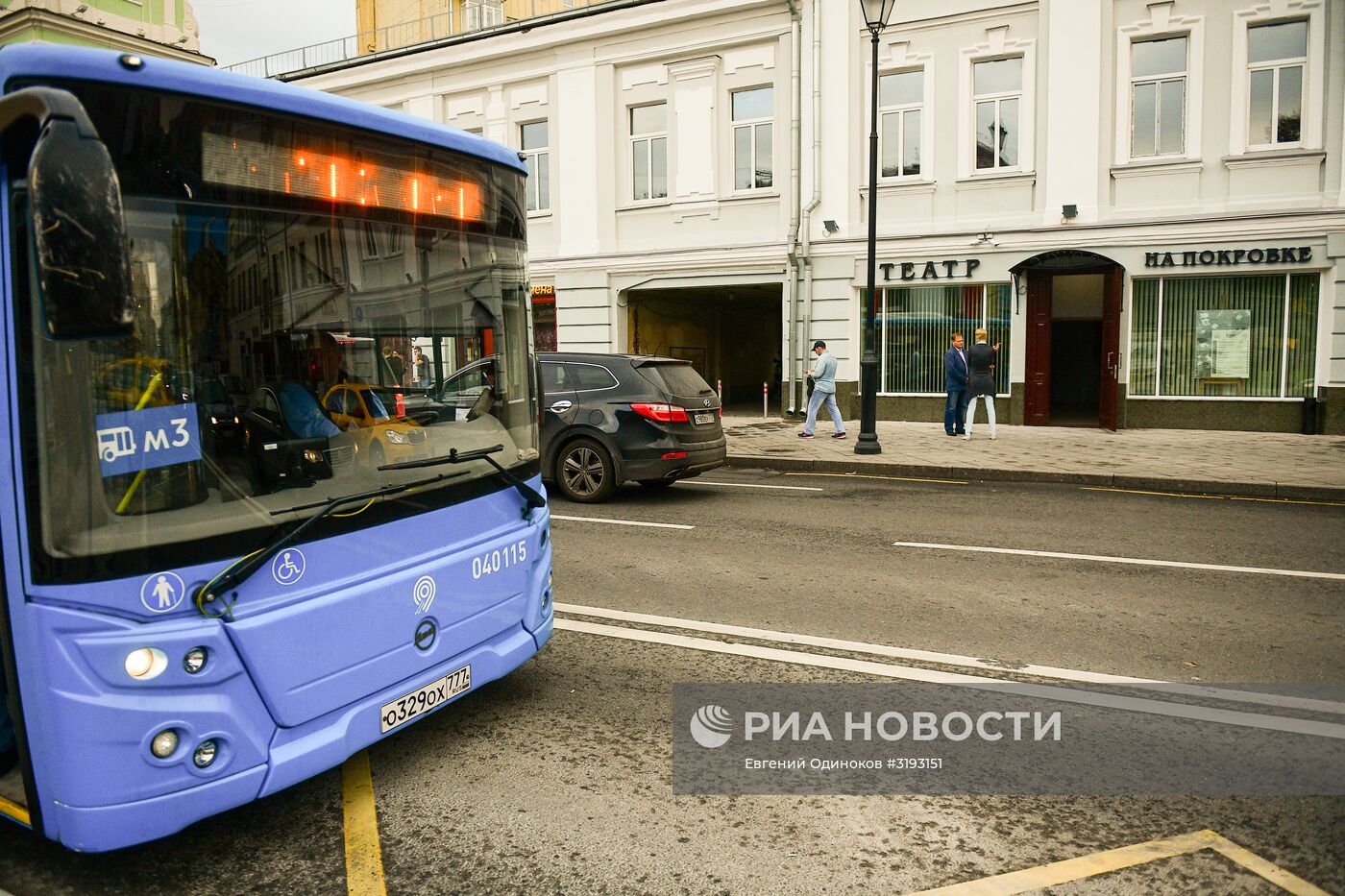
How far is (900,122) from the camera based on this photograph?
64.3ft

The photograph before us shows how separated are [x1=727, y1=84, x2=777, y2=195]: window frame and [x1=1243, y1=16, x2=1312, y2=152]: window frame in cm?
876

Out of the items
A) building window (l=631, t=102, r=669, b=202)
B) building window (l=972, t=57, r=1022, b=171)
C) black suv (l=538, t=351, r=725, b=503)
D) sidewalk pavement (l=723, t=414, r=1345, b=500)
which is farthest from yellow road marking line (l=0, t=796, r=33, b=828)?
building window (l=631, t=102, r=669, b=202)

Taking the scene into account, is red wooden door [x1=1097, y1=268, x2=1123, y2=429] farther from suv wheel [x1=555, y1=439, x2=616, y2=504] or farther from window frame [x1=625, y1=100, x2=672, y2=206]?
suv wheel [x1=555, y1=439, x2=616, y2=504]

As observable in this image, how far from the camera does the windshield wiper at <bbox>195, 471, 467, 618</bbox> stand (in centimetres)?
302

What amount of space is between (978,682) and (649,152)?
19.2m

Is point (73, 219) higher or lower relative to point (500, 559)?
higher

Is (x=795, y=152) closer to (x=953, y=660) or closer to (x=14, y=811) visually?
(x=953, y=660)

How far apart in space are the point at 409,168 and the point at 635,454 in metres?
6.72

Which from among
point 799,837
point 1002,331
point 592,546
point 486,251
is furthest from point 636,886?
point 1002,331

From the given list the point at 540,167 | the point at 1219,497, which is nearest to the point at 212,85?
the point at 1219,497

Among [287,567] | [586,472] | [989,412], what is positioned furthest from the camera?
[989,412]

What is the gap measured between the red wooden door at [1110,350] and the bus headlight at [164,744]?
18.3 meters

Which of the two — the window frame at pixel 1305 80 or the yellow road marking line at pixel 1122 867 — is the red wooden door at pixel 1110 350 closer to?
the window frame at pixel 1305 80

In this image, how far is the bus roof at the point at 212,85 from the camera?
2.74m
